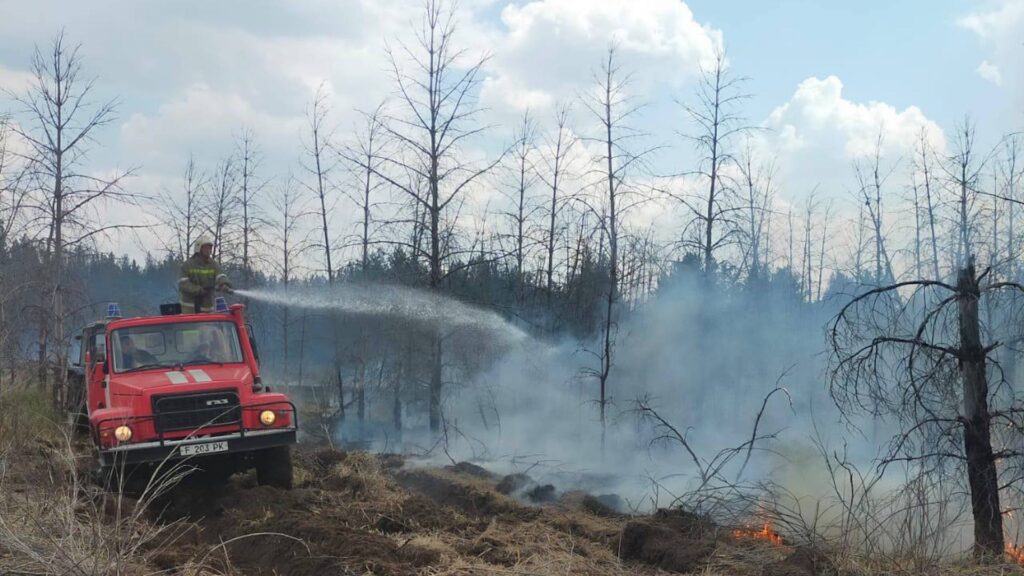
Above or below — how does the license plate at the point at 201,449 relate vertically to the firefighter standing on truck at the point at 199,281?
below

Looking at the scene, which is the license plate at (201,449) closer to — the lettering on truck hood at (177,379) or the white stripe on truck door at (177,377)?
the lettering on truck hood at (177,379)

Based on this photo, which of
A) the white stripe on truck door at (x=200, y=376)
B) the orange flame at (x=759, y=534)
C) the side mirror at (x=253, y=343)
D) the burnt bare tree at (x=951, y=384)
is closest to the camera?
the burnt bare tree at (x=951, y=384)

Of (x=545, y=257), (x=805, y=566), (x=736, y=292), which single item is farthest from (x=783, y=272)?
(x=805, y=566)

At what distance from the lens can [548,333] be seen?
69.9 feet

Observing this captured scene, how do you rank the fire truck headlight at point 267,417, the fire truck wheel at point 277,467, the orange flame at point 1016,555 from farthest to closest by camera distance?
the fire truck wheel at point 277,467, the fire truck headlight at point 267,417, the orange flame at point 1016,555

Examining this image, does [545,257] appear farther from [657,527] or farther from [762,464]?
[657,527]

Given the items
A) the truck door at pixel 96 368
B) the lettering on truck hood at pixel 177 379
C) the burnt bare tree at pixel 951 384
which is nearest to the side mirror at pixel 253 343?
the lettering on truck hood at pixel 177 379

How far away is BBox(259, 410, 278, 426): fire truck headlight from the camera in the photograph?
9.90 m

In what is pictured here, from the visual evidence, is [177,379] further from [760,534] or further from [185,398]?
[760,534]

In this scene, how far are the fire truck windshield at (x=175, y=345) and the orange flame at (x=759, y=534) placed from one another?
251 inches

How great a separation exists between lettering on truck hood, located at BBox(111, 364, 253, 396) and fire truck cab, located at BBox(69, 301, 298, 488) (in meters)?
0.01

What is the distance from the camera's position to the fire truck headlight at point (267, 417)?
390 inches

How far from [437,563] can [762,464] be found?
36.9ft

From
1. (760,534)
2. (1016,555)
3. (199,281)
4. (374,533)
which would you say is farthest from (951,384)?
(199,281)
